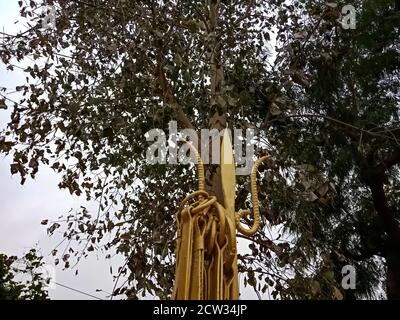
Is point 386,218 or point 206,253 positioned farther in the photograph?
point 386,218

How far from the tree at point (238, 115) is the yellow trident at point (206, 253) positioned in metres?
0.72

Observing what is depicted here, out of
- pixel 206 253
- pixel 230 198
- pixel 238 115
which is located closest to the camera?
pixel 206 253

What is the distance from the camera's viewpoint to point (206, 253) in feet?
3.90

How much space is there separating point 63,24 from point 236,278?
156cm

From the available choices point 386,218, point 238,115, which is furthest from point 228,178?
point 386,218

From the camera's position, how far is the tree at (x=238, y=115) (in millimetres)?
2141

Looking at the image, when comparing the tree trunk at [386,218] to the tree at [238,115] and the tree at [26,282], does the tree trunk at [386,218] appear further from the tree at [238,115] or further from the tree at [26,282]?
the tree at [26,282]

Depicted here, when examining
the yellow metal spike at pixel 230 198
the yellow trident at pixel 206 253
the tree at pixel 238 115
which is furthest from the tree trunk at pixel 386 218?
the yellow trident at pixel 206 253

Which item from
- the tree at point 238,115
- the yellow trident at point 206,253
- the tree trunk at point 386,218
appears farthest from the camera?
the tree trunk at point 386,218

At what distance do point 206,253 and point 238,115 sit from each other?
1.37m

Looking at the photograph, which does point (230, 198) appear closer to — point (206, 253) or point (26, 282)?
point (206, 253)

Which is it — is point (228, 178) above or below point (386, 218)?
below

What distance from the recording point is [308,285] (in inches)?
80.3

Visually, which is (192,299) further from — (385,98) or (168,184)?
(385,98)
